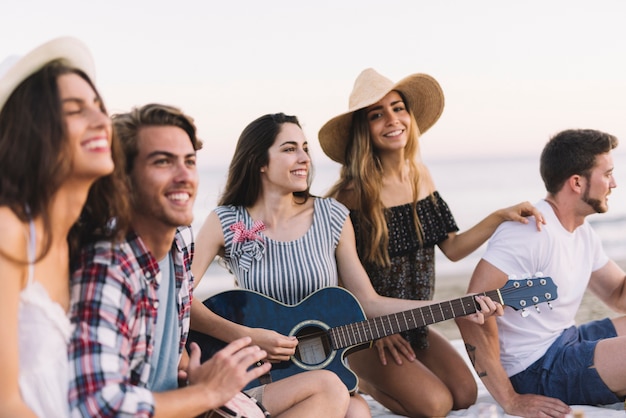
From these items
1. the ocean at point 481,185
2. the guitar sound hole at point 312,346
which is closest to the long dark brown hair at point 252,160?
the guitar sound hole at point 312,346

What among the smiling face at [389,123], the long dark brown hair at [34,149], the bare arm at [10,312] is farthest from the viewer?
the smiling face at [389,123]

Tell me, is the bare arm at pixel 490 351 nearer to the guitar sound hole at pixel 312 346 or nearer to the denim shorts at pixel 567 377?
the denim shorts at pixel 567 377

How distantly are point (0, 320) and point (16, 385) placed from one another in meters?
0.19

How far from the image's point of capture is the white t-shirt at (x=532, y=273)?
407 centimetres

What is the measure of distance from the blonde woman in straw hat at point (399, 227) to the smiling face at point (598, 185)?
Result: 32 cm

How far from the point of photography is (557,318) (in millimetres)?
4121

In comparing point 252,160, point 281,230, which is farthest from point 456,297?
point 252,160

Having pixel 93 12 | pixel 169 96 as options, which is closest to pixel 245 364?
pixel 93 12

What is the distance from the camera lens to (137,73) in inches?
829

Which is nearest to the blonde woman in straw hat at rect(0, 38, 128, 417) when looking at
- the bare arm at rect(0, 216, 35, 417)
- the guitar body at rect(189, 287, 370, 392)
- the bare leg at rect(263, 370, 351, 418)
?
the bare arm at rect(0, 216, 35, 417)

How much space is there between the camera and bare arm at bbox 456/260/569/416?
3.97 metres

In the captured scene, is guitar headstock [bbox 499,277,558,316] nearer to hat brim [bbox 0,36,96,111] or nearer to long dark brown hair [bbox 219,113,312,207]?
long dark brown hair [bbox 219,113,312,207]

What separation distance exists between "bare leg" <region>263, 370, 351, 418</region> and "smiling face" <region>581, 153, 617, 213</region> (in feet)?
5.96

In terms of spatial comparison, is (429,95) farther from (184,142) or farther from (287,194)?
(184,142)
